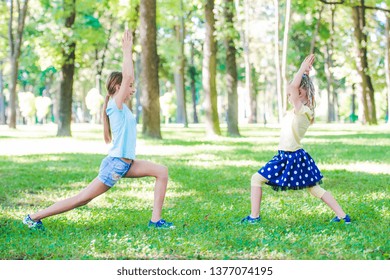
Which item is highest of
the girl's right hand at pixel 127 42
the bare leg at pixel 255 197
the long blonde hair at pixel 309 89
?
the girl's right hand at pixel 127 42

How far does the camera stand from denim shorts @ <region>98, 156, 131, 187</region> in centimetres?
655

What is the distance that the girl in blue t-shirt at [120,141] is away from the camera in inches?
252

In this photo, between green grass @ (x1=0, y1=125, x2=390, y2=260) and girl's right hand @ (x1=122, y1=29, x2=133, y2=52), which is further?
girl's right hand @ (x1=122, y1=29, x2=133, y2=52)

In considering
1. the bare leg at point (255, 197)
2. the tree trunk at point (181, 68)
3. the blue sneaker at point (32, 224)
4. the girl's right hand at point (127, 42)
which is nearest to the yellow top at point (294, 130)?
the bare leg at point (255, 197)

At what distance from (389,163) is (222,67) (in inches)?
1695

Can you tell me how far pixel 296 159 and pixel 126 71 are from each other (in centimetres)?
222

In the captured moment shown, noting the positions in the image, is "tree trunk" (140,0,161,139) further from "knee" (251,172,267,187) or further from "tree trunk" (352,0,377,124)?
"knee" (251,172,267,187)

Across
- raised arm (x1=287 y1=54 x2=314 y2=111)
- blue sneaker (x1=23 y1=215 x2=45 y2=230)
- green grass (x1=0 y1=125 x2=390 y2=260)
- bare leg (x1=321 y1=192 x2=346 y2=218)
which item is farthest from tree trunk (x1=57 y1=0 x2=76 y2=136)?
bare leg (x1=321 y1=192 x2=346 y2=218)

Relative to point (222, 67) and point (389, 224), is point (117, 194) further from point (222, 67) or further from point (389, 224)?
point (222, 67)

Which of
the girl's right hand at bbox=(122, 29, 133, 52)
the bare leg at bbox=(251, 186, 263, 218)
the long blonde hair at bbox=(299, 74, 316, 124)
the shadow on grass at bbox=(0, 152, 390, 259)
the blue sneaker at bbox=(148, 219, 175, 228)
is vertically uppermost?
the girl's right hand at bbox=(122, 29, 133, 52)

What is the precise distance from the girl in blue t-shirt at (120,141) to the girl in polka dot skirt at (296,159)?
4.14 ft

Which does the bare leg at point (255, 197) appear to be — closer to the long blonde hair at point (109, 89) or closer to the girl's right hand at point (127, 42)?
the long blonde hair at point (109, 89)

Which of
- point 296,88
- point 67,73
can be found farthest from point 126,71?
point 67,73
